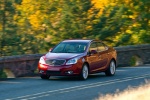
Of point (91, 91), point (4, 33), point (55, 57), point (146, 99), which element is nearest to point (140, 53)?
point (4, 33)

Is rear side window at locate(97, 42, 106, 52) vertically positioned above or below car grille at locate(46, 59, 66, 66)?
above

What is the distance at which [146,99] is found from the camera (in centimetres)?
1258

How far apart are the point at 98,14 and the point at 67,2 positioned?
232 centimetres

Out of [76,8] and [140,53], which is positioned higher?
[76,8]

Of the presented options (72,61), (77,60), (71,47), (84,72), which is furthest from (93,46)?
(72,61)

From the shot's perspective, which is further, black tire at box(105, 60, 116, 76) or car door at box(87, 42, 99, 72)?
black tire at box(105, 60, 116, 76)

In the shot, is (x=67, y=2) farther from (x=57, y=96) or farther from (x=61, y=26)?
(x=57, y=96)

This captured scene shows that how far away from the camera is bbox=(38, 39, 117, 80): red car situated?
21344 mm

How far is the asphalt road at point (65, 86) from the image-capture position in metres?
16.3

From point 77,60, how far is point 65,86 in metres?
2.26

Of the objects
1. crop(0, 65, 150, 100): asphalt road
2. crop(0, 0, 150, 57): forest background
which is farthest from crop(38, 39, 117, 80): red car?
crop(0, 0, 150, 57): forest background

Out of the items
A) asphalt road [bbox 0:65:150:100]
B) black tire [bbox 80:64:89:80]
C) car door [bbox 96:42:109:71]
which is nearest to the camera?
Result: asphalt road [bbox 0:65:150:100]

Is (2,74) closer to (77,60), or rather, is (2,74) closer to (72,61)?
(72,61)

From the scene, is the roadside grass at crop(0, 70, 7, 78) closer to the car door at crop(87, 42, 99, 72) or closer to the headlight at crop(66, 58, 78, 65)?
the headlight at crop(66, 58, 78, 65)
